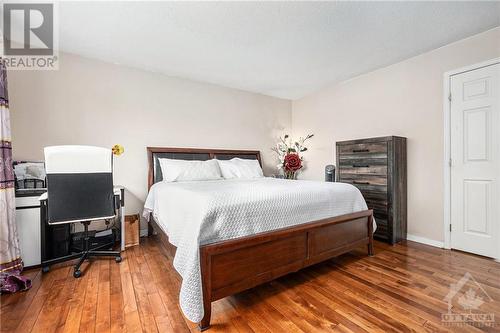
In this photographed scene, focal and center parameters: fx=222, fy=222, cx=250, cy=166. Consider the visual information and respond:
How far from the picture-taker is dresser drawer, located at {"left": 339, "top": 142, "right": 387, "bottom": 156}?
2.93m

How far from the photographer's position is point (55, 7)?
2.02 meters

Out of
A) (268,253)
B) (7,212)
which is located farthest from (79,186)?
(268,253)

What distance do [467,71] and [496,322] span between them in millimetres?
2523

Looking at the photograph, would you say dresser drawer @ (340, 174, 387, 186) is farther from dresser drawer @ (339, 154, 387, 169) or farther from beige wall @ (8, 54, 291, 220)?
beige wall @ (8, 54, 291, 220)

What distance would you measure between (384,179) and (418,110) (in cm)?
102

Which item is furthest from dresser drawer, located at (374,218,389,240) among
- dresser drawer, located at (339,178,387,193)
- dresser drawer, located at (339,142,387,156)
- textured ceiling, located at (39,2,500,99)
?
textured ceiling, located at (39,2,500,99)

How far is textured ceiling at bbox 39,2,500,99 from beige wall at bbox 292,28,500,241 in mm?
159

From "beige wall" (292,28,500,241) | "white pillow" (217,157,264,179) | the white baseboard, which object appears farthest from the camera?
"white pillow" (217,157,264,179)

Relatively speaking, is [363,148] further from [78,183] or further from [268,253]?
[78,183]

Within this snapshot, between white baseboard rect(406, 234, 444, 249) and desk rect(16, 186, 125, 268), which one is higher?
desk rect(16, 186, 125, 268)

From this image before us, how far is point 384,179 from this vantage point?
2904 millimetres

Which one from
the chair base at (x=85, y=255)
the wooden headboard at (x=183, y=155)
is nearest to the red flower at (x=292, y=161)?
the wooden headboard at (x=183, y=155)

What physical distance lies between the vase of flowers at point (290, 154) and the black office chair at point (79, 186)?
2303 mm

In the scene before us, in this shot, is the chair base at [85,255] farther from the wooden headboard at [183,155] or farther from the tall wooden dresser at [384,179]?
the tall wooden dresser at [384,179]
